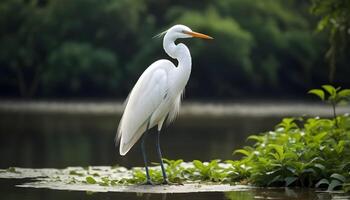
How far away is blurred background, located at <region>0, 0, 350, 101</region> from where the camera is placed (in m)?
42.5

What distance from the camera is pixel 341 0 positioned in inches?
428

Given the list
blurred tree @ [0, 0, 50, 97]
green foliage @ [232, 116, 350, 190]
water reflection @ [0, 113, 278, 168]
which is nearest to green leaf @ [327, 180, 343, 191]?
green foliage @ [232, 116, 350, 190]

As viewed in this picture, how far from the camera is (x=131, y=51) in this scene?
45531mm

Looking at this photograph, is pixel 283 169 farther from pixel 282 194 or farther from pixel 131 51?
pixel 131 51

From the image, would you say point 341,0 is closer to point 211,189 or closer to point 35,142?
point 211,189

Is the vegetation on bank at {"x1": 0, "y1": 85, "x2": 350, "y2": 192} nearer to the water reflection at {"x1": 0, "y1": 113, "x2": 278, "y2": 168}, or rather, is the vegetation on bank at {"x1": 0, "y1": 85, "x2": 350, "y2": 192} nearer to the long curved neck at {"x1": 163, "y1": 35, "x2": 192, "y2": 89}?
the long curved neck at {"x1": 163, "y1": 35, "x2": 192, "y2": 89}

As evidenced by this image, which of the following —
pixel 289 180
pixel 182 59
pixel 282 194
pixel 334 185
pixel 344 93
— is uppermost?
pixel 182 59

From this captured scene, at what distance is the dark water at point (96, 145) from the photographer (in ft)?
26.4

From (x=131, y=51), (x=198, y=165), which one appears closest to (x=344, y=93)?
(x=198, y=165)

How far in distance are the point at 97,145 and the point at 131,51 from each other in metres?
29.4

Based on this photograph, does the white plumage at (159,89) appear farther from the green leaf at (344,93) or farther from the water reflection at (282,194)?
the green leaf at (344,93)

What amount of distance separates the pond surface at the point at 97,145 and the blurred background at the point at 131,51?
15.7 meters

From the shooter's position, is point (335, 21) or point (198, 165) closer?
point (198, 165)

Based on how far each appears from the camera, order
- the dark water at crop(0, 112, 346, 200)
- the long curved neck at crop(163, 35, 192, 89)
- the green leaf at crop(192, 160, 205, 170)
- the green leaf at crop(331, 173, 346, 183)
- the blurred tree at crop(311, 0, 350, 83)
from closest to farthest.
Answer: the dark water at crop(0, 112, 346, 200)
the green leaf at crop(331, 173, 346, 183)
the long curved neck at crop(163, 35, 192, 89)
the green leaf at crop(192, 160, 205, 170)
the blurred tree at crop(311, 0, 350, 83)
